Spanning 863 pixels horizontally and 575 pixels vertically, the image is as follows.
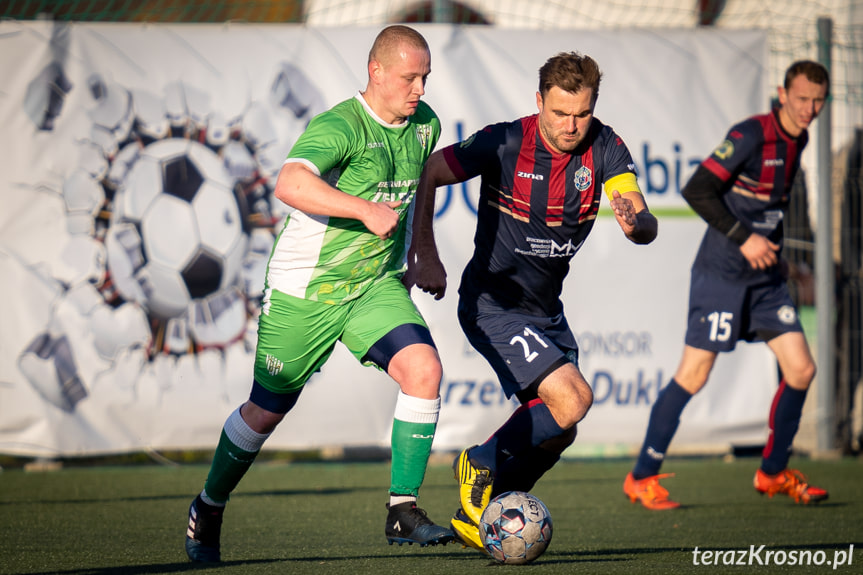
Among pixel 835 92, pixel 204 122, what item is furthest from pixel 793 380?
pixel 204 122

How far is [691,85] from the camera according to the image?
27.9 feet

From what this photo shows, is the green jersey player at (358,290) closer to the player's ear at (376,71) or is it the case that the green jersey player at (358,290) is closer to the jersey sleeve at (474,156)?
the player's ear at (376,71)

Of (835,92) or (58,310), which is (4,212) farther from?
(835,92)

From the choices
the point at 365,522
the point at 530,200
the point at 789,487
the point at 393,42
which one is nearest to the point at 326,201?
the point at 393,42

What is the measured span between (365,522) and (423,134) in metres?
2.25

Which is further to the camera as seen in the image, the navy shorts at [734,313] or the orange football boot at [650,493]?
the navy shorts at [734,313]

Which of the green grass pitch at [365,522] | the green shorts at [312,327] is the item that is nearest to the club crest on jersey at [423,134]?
the green shorts at [312,327]

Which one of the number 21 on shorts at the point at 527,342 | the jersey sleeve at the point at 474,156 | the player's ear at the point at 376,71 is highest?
the player's ear at the point at 376,71

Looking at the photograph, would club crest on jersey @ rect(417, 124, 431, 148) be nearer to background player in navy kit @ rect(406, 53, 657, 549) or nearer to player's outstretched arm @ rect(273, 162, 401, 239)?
background player in navy kit @ rect(406, 53, 657, 549)

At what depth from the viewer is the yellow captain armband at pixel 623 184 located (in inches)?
177

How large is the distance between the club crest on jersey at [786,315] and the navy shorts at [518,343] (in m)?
2.07

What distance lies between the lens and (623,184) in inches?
177

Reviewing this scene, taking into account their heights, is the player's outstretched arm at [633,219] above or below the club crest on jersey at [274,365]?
above

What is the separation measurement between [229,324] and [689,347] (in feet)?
11.0
